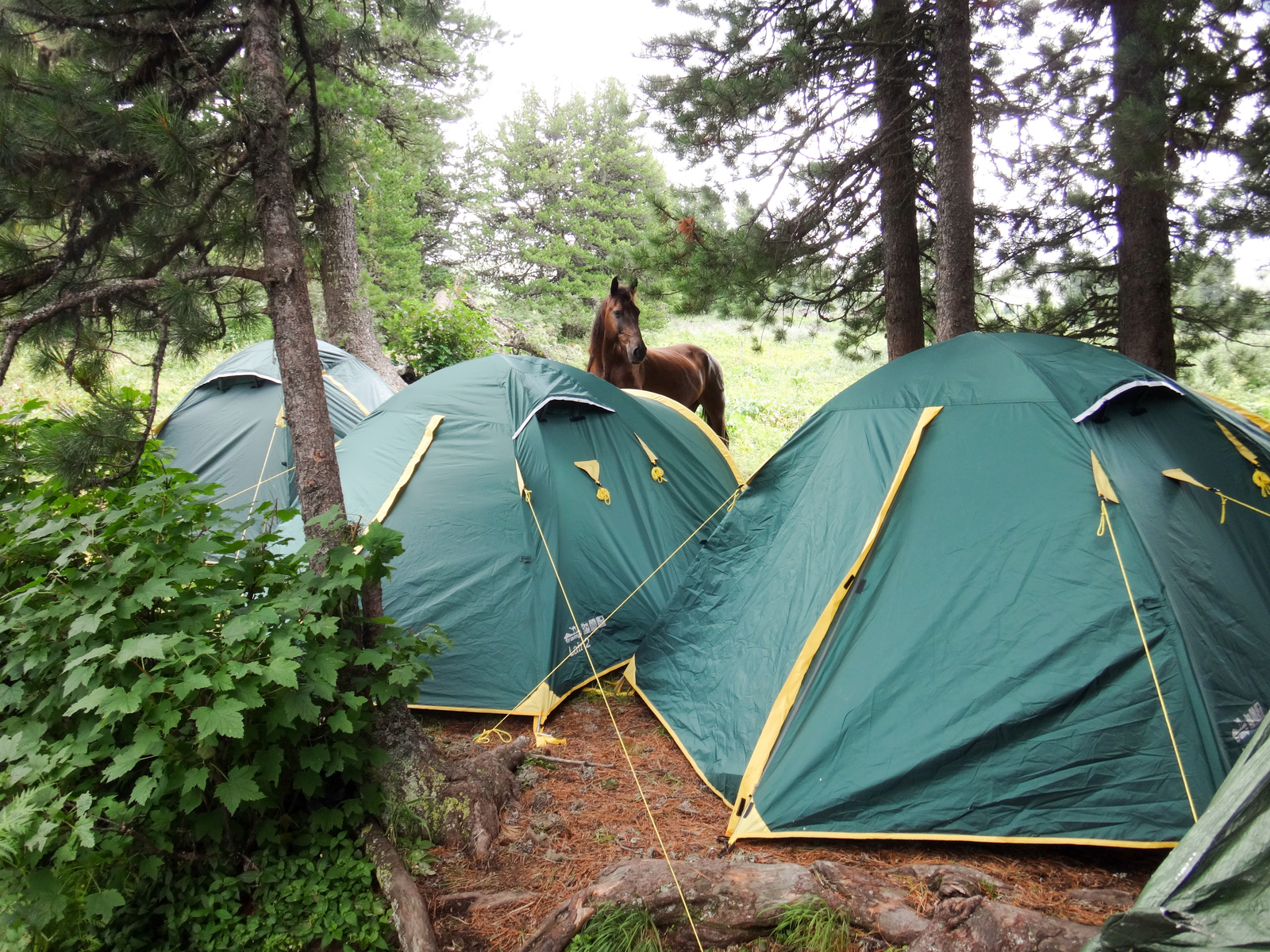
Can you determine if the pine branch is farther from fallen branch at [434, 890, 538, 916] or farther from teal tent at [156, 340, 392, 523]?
teal tent at [156, 340, 392, 523]

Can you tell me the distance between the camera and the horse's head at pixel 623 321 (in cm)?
757

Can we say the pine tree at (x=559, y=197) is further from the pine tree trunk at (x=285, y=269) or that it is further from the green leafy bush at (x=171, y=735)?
the green leafy bush at (x=171, y=735)

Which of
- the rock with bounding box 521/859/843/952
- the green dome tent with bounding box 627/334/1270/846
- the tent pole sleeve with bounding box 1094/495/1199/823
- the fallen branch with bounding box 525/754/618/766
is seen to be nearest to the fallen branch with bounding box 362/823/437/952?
the rock with bounding box 521/859/843/952

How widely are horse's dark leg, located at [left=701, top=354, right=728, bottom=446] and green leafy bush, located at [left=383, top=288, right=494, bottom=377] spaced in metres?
3.60

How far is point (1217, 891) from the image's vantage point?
5.52ft

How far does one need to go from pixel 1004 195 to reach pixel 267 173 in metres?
6.04

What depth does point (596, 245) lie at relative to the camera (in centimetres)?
2334

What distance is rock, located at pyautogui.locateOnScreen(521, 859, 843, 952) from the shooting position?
7.61 ft

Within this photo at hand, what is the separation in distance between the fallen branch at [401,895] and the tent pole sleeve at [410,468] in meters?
A: 2.06

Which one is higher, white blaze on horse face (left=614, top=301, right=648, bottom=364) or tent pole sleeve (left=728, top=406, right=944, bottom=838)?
white blaze on horse face (left=614, top=301, right=648, bottom=364)

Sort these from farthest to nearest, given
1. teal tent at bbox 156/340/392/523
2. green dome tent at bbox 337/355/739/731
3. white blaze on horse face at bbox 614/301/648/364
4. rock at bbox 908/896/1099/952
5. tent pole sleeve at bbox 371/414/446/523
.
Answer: white blaze on horse face at bbox 614/301/648/364, teal tent at bbox 156/340/392/523, tent pole sleeve at bbox 371/414/446/523, green dome tent at bbox 337/355/739/731, rock at bbox 908/896/1099/952

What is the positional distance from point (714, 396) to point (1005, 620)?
742cm

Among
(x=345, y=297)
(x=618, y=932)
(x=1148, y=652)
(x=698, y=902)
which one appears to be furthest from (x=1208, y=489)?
(x=345, y=297)

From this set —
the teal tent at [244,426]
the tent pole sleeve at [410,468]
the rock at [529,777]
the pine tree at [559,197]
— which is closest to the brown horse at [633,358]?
the teal tent at [244,426]
